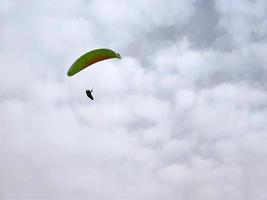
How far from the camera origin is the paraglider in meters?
58.3

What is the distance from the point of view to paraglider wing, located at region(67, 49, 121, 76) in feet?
191

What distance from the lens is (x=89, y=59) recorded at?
5906 centimetres

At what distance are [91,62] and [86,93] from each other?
3644 millimetres

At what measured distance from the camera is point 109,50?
57812 mm

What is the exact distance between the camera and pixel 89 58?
59000 millimetres

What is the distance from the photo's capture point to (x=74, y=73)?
5950 centimetres

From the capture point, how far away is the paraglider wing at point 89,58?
58312 millimetres

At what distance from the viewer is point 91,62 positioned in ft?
196

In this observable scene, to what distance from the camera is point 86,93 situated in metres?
58.9

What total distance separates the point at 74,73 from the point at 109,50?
4.98 m

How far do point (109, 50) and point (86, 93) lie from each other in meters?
5.48

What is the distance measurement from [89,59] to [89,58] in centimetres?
12

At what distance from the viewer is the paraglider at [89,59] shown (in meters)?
58.3
